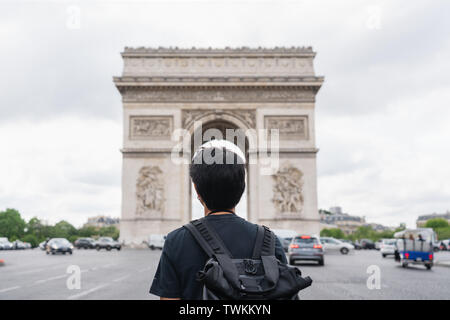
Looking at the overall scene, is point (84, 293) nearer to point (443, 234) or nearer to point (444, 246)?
point (444, 246)

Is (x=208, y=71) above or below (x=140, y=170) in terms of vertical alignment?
above

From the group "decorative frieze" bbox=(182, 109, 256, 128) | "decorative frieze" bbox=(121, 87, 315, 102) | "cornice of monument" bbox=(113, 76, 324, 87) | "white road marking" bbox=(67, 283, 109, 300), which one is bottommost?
"white road marking" bbox=(67, 283, 109, 300)

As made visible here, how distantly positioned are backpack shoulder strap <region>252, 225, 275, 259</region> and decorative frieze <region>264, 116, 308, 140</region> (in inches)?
1262

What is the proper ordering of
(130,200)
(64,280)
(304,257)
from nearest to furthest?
(64,280)
(304,257)
(130,200)

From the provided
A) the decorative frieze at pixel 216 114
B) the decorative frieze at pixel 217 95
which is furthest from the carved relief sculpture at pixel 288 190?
the decorative frieze at pixel 217 95

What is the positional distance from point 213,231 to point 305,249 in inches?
623

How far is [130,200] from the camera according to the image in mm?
32906

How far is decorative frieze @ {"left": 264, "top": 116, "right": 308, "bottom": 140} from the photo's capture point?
33781 mm

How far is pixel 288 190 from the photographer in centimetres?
3309

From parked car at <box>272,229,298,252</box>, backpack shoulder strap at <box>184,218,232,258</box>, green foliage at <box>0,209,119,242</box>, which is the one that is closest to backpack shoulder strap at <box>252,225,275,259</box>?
backpack shoulder strap at <box>184,218,232,258</box>

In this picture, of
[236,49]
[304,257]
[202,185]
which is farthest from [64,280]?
[236,49]

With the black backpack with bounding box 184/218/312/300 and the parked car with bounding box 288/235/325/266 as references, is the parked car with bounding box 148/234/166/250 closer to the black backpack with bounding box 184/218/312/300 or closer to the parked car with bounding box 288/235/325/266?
the parked car with bounding box 288/235/325/266

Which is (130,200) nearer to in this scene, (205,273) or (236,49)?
(236,49)
